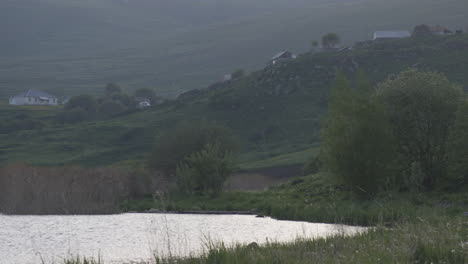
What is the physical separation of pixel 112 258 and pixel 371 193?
2175cm

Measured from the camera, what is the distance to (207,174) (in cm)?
5850

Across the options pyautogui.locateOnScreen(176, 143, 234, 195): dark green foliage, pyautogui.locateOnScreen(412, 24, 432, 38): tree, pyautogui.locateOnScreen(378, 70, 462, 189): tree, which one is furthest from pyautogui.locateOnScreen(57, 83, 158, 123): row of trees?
pyautogui.locateOnScreen(378, 70, 462, 189): tree

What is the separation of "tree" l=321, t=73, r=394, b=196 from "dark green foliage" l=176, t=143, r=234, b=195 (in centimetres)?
1409

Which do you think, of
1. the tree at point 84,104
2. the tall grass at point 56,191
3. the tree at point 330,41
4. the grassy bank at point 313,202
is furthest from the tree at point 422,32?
the tall grass at point 56,191

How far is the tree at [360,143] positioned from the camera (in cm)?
4481

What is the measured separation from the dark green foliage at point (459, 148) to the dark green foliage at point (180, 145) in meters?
32.8

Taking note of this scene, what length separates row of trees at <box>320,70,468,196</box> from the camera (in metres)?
44.8

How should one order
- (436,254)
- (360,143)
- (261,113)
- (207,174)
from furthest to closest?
(261,113) → (207,174) → (360,143) → (436,254)

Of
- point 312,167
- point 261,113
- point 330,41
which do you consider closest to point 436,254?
point 312,167

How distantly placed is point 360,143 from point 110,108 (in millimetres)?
132634

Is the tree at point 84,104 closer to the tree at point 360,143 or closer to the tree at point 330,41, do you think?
the tree at point 330,41

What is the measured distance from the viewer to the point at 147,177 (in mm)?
62188

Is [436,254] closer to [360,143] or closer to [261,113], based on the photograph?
[360,143]

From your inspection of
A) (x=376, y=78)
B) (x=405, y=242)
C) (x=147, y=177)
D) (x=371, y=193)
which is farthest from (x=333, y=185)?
(x=376, y=78)
